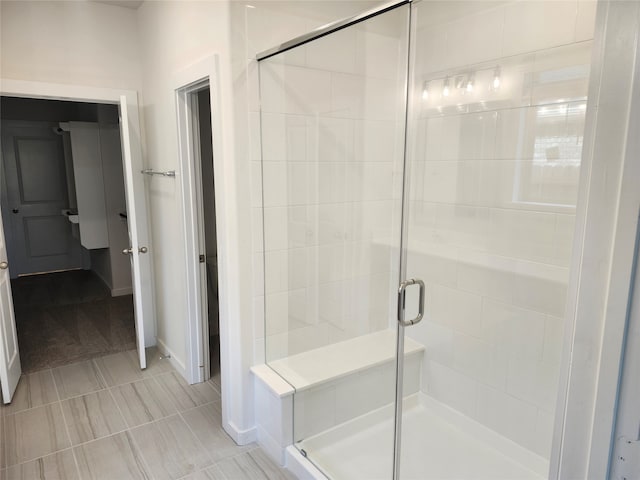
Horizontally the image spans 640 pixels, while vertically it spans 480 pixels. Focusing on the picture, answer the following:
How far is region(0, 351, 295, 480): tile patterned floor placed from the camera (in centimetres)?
218

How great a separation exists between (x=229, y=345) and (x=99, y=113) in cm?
345

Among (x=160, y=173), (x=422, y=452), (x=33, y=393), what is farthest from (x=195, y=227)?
(x=422, y=452)

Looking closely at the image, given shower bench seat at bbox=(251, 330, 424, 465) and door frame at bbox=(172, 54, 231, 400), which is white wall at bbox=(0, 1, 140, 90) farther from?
shower bench seat at bbox=(251, 330, 424, 465)

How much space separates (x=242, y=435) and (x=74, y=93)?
252 centimetres

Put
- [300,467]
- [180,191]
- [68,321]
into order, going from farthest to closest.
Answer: [68,321]
[180,191]
[300,467]

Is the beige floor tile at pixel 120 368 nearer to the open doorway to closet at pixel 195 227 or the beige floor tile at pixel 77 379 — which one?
the beige floor tile at pixel 77 379

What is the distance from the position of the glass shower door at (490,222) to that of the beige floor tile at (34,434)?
1.92 meters

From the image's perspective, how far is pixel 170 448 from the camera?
236cm

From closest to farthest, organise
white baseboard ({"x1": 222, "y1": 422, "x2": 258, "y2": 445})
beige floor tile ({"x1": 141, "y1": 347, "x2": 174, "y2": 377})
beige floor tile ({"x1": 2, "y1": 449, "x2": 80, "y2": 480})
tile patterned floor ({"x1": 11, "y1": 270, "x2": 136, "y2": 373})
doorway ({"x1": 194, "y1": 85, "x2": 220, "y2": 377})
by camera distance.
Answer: beige floor tile ({"x1": 2, "y1": 449, "x2": 80, "y2": 480}) → white baseboard ({"x1": 222, "y1": 422, "x2": 258, "y2": 445}) → beige floor tile ({"x1": 141, "y1": 347, "x2": 174, "y2": 377}) → tile patterned floor ({"x1": 11, "y1": 270, "x2": 136, "y2": 373}) → doorway ({"x1": 194, "y1": 85, "x2": 220, "y2": 377})

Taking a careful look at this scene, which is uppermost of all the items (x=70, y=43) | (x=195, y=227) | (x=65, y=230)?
(x=70, y=43)

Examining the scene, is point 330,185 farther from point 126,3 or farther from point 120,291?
point 120,291

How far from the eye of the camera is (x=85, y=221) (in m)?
4.70

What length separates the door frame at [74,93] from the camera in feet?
9.20

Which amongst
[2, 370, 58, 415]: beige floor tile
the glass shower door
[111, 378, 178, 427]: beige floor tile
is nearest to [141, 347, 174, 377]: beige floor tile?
[111, 378, 178, 427]: beige floor tile
